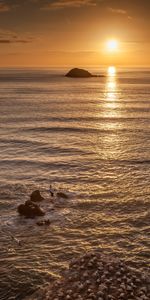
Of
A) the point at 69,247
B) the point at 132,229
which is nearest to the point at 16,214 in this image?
the point at 69,247

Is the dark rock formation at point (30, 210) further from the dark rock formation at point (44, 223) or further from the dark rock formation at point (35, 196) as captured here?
the dark rock formation at point (35, 196)

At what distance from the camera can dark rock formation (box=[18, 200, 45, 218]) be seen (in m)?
27.4

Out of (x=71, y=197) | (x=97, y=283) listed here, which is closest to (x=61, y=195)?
(x=71, y=197)

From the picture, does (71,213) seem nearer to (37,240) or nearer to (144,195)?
(37,240)

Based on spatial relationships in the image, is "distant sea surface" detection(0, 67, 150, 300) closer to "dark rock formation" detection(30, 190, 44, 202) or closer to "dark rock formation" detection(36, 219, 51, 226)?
"dark rock formation" detection(36, 219, 51, 226)

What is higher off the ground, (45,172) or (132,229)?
(45,172)

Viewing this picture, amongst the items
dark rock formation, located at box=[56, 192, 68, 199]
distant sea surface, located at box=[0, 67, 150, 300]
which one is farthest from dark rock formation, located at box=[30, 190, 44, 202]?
Answer: dark rock formation, located at box=[56, 192, 68, 199]

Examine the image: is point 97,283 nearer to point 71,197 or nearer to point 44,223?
point 44,223

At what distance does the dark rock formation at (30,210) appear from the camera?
90.0 feet

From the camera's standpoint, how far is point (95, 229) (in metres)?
25.8

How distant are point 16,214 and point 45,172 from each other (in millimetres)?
10431

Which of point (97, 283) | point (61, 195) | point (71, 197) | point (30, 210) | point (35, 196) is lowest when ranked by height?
point (97, 283)

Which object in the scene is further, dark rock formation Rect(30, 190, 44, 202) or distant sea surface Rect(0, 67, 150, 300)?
dark rock formation Rect(30, 190, 44, 202)

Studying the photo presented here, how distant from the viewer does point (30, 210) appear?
90.1ft
